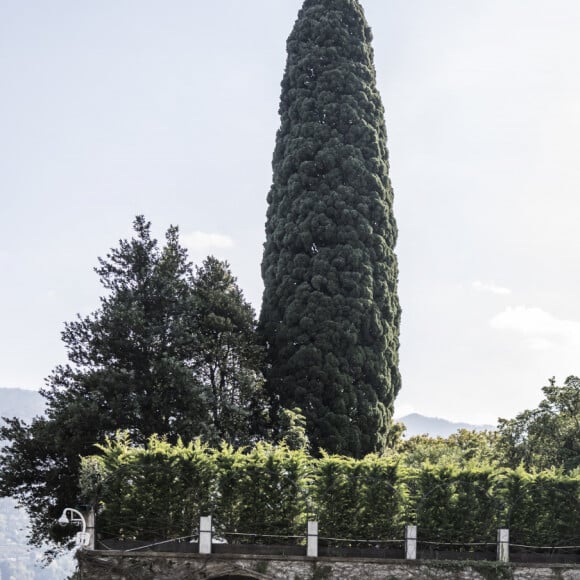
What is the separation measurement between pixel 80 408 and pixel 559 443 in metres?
15.4

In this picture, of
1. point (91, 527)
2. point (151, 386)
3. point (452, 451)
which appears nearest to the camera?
point (91, 527)

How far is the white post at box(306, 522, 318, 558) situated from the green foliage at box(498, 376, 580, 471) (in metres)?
11.0

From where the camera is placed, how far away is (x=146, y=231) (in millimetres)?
24703

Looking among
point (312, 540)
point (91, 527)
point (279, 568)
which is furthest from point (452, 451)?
point (91, 527)

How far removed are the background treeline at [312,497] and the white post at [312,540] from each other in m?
0.61

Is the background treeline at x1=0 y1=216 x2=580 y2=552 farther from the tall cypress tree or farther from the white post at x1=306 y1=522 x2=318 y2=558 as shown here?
the white post at x1=306 y1=522 x2=318 y2=558

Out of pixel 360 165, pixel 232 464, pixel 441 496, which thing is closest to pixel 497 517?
pixel 441 496

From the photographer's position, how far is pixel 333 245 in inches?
1043

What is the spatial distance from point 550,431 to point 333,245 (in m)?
9.43

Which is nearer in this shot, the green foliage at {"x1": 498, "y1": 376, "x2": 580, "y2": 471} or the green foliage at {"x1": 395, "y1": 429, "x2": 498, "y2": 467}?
the green foliage at {"x1": 395, "y1": 429, "x2": 498, "y2": 467}

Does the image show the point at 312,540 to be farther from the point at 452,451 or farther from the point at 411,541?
the point at 452,451

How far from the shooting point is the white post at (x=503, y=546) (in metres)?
18.8

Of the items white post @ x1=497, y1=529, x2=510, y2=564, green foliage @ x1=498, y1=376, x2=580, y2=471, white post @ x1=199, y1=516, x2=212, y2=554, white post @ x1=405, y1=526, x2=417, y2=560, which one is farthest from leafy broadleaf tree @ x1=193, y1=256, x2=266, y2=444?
green foliage @ x1=498, y1=376, x2=580, y2=471

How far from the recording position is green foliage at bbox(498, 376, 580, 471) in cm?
2664
